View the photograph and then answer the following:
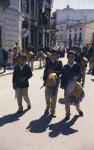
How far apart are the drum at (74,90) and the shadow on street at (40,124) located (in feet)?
2.62

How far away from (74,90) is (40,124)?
42.5 inches

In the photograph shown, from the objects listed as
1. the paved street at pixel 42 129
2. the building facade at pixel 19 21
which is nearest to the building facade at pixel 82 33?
the building facade at pixel 19 21

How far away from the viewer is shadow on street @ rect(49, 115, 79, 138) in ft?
30.1

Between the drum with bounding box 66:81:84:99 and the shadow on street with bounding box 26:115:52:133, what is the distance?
80 cm

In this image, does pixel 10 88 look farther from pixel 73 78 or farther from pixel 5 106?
pixel 73 78

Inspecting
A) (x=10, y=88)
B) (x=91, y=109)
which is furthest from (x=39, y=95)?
(x=91, y=109)

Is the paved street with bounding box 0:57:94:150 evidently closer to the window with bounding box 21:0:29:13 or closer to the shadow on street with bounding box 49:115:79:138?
the shadow on street with bounding box 49:115:79:138

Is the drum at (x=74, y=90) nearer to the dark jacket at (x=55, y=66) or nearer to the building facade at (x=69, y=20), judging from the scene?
the dark jacket at (x=55, y=66)

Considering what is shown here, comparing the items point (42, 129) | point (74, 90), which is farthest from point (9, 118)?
point (74, 90)

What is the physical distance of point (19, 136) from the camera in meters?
8.73

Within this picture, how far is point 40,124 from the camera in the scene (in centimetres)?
995

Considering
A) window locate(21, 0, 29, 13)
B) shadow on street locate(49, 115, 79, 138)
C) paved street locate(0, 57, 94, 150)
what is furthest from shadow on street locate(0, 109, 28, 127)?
window locate(21, 0, 29, 13)

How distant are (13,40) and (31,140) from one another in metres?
23.3

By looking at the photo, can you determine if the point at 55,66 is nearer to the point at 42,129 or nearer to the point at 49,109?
the point at 49,109
